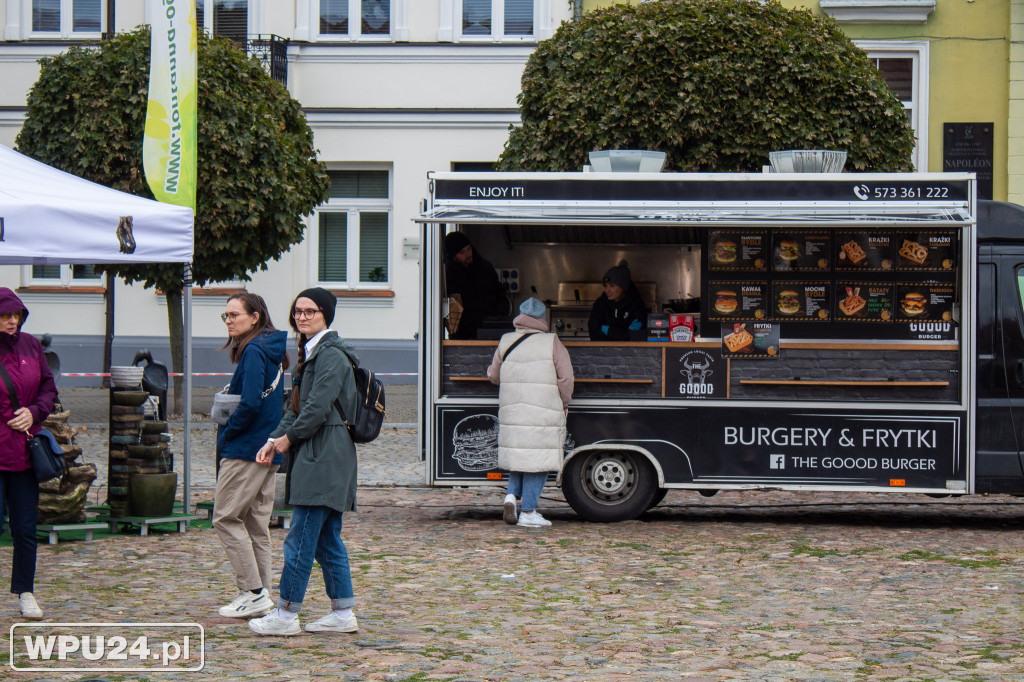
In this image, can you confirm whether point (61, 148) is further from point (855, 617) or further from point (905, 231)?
point (855, 617)

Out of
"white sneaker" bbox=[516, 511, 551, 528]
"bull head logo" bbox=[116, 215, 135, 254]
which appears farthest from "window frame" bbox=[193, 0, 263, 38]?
"bull head logo" bbox=[116, 215, 135, 254]

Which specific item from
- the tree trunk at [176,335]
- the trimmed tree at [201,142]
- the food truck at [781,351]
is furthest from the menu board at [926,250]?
the tree trunk at [176,335]

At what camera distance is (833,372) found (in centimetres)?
1023

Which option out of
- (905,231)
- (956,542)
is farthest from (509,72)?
(956,542)

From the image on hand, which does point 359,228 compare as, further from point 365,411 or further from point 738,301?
point 365,411

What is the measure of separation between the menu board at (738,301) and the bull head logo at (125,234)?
4.43 m

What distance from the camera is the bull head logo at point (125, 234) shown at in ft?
27.4

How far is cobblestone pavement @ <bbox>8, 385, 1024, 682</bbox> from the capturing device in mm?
5992

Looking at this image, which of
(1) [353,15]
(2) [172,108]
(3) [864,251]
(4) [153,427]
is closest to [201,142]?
(1) [353,15]

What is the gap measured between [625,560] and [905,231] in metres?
3.63

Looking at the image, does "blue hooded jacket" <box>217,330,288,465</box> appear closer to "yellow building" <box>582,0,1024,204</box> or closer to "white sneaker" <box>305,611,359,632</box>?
"white sneaker" <box>305,611,359,632</box>

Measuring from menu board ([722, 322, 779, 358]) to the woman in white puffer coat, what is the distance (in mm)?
1294

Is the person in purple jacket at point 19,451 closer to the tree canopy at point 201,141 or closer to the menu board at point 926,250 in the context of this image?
the menu board at point 926,250

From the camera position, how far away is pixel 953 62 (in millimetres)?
21359
